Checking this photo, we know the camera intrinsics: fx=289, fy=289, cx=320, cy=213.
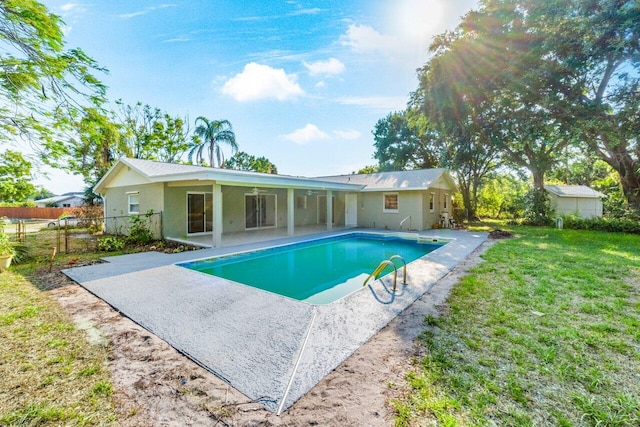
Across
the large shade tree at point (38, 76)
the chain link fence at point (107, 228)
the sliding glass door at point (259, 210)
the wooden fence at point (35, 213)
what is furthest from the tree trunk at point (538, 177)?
the wooden fence at point (35, 213)

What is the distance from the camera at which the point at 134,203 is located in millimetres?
14000

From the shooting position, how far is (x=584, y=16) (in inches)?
484

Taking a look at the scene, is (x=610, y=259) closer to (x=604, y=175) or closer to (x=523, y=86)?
(x=523, y=86)

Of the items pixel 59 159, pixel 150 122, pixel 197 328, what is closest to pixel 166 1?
pixel 59 159

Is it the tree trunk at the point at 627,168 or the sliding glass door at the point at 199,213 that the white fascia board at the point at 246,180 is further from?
the tree trunk at the point at 627,168

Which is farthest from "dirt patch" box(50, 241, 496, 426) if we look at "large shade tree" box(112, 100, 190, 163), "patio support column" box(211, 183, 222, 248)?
"large shade tree" box(112, 100, 190, 163)

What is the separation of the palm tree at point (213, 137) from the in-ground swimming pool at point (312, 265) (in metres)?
16.0

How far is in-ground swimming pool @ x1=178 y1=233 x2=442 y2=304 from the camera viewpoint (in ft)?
23.4

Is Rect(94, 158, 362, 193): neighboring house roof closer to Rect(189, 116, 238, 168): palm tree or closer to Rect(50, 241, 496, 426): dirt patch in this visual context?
Rect(50, 241, 496, 426): dirt patch

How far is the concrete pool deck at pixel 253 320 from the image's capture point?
310 cm

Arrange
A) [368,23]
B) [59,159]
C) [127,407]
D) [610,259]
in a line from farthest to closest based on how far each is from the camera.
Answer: [368,23] → [610,259] → [59,159] → [127,407]

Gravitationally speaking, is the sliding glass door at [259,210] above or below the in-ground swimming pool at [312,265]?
above

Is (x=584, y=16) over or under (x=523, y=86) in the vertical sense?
over

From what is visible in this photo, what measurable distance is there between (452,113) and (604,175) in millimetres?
27540
